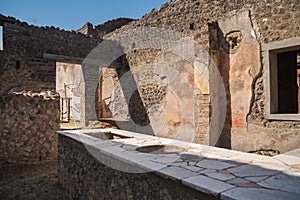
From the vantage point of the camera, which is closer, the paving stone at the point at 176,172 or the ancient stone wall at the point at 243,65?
the paving stone at the point at 176,172

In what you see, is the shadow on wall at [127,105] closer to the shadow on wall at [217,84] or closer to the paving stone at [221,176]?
the shadow on wall at [217,84]

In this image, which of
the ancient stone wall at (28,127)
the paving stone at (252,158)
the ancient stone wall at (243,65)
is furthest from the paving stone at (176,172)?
the ancient stone wall at (28,127)

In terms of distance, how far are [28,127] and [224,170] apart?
4.37 meters

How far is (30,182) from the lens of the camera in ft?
13.0

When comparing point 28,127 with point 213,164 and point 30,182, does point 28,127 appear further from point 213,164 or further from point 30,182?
point 213,164

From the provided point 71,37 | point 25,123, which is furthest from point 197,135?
point 71,37

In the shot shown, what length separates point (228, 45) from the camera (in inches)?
179

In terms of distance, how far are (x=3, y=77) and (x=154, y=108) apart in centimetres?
494

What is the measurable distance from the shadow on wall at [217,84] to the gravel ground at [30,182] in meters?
2.91

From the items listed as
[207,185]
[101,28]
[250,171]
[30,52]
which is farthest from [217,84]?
[101,28]

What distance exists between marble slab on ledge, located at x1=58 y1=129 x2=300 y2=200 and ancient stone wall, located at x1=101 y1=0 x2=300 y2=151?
5.53 feet

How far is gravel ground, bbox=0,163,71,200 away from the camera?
3482 millimetres

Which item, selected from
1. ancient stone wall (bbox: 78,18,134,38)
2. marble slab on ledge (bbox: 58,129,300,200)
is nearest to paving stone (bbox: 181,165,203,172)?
marble slab on ledge (bbox: 58,129,300,200)

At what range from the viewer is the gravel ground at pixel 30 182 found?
348 cm
